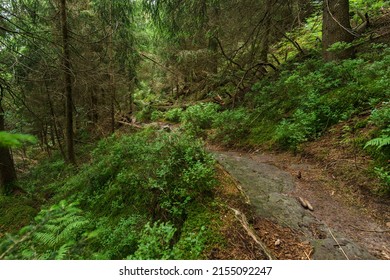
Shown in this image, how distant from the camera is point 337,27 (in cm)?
610

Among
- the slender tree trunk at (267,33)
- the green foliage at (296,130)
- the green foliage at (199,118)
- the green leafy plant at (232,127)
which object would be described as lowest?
the green foliage at (296,130)

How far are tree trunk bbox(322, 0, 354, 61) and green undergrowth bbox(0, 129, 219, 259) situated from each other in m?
5.19

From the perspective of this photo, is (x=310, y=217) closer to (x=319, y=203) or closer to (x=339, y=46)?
(x=319, y=203)

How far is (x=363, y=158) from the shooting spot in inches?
151

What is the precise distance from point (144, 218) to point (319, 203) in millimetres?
2692

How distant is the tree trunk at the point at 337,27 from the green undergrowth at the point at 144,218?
5194 mm

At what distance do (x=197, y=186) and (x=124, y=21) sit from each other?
5.63 metres

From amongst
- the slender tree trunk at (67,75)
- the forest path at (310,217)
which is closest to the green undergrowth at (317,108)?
the forest path at (310,217)

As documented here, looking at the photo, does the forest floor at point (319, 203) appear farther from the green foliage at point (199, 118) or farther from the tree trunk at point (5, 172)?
the tree trunk at point (5, 172)

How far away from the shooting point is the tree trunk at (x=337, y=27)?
5988 mm

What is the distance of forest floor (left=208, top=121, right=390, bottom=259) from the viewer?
2529 millimetres

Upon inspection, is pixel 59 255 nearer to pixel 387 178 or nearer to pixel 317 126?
pixel 387 178
